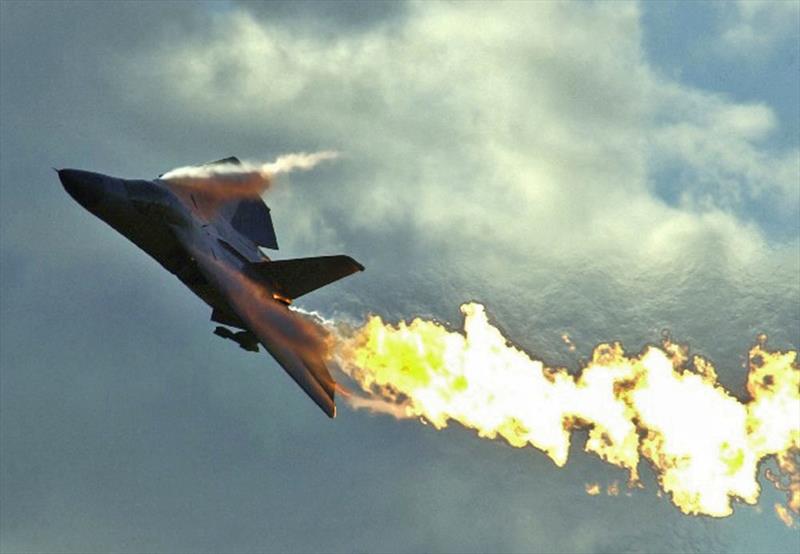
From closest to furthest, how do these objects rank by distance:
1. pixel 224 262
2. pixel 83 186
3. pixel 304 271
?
1. pixel 83 186
2. pixel 224 262
3. pixel 304 271

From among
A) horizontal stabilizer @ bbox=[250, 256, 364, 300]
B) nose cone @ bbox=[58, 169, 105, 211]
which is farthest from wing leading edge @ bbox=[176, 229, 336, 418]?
nose cone @ bbox=[58, 169, 105, 211]

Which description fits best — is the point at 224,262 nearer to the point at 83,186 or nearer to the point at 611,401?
the point at 83,186

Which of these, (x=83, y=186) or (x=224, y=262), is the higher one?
(x=224, y=262)

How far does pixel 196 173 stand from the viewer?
210 ft

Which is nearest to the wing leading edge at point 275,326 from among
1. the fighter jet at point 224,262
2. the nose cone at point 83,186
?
the fighter jet at point 224,262

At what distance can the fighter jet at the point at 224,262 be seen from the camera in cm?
5538

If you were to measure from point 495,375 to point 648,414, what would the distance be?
823 centimetres

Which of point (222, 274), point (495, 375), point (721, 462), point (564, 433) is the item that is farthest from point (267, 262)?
point (721, 462)

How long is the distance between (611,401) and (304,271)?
57.4ft

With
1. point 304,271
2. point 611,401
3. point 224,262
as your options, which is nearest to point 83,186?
point 224,262

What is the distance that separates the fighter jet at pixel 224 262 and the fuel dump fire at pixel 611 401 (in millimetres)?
4308

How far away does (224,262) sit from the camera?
194 feet

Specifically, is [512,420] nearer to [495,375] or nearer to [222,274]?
[495,375]

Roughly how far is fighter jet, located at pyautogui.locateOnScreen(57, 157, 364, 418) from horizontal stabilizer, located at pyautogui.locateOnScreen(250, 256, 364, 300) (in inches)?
2.0
